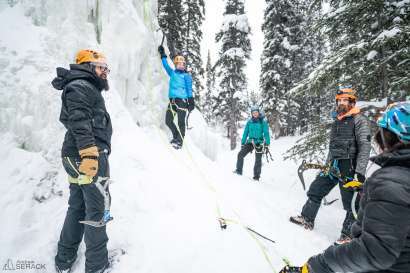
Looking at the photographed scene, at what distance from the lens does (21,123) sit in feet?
14.8

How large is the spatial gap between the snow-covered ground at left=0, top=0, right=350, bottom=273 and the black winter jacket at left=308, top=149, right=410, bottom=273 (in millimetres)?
2201

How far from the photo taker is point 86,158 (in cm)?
287

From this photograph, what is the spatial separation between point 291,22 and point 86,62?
2294 centimetres

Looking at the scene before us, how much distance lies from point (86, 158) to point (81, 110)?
0.59m

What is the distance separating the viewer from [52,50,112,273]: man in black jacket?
9.63 feet

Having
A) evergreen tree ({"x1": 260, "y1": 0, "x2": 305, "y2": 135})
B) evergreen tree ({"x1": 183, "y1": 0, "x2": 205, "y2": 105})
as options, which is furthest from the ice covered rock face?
evergreen tree ({"x1": 260, "y1": 0, "x2": 305, "y2": 135})

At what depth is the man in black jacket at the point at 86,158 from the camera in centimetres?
294

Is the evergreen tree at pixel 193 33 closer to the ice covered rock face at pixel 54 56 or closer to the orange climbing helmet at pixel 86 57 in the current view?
the ice covered rock face at pixel 54 56

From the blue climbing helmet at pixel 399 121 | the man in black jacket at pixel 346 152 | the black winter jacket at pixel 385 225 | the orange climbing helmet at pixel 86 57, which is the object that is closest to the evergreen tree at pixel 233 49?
the man in black jacket at pixel 346 152

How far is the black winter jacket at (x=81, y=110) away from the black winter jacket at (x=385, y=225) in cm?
276

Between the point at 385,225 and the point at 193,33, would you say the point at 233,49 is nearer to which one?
the point at 193,33

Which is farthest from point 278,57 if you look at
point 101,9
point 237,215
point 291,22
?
point 237,215

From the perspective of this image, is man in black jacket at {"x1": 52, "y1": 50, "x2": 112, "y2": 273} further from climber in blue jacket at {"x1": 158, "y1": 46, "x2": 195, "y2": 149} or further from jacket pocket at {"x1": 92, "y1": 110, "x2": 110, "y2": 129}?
→ climber in blue jacket at {"x1": 158, "y1": 46, "x2": 195, "y2": 149}

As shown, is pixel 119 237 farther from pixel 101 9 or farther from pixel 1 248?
pixel 101 9
